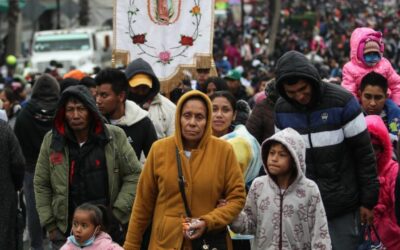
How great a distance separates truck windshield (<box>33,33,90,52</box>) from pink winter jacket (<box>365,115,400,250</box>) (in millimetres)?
26249

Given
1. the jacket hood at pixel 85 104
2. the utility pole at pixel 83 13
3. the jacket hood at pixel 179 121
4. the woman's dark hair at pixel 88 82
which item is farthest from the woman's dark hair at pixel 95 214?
the utility pole at pixel 83 13

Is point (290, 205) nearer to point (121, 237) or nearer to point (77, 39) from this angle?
point (121, 237)

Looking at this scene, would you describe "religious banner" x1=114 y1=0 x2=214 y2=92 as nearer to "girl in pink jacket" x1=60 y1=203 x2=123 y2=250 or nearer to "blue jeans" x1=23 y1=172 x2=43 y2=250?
"blue jeans" x1=23 y1=172 x2=43 y2=250

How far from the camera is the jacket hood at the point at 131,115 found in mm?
8023

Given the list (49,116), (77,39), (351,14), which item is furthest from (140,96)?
(351,14)

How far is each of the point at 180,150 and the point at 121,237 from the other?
1163 millimetres

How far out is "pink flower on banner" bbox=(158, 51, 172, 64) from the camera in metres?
11.1

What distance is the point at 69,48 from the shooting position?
33344mm

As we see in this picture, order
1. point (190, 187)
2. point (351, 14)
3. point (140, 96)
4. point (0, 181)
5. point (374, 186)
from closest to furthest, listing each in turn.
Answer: point (190, 187)
point (374, 186)
point (0, 181)
point (140, 96)
point (351, 14)

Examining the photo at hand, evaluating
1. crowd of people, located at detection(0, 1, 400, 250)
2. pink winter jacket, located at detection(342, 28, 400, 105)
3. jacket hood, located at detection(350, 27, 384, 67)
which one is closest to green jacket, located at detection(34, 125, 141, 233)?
crowd of people, located at detection(0, 1, 400, 250)

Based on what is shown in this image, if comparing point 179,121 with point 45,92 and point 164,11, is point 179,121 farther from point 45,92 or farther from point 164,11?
point 164,11

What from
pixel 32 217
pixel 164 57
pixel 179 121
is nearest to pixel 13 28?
pixel 164 57

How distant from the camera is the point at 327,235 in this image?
20.9ft

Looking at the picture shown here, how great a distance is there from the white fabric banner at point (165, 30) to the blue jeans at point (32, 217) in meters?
1.84
